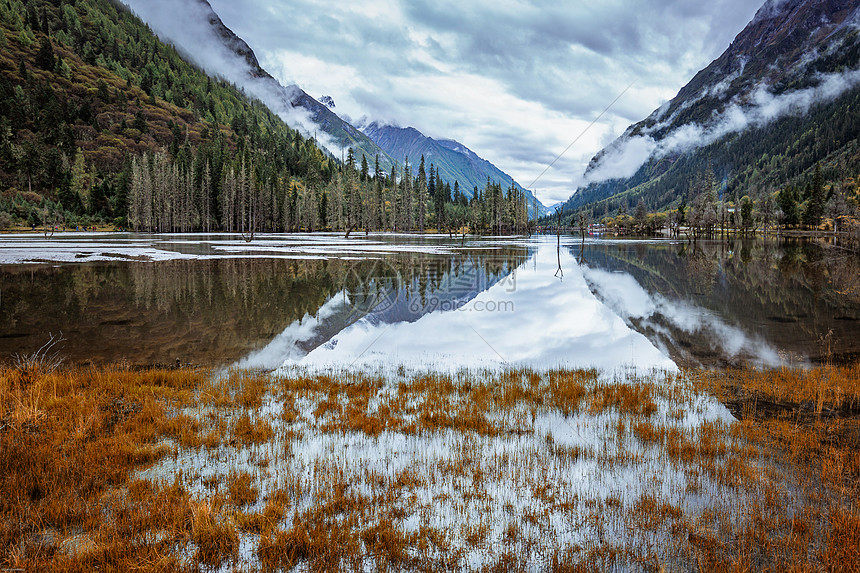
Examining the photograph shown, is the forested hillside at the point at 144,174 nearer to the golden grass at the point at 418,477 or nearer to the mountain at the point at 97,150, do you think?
the mountain at the point at 97,150

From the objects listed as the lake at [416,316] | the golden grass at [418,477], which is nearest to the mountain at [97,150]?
the lake at [416,316]

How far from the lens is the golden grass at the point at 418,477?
14.6 ft

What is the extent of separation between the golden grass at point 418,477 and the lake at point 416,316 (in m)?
3.36

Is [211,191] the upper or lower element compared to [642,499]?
upper

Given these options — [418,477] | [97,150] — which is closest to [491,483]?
[418,477]

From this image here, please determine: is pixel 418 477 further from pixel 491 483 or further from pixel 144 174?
pixel 144 174

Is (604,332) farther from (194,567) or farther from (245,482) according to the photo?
(194,567)

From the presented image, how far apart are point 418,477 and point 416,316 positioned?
12783 millimetres

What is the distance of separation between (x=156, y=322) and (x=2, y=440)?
11.0m

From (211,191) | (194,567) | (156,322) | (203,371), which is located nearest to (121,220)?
(211,191)

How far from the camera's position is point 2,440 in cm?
608

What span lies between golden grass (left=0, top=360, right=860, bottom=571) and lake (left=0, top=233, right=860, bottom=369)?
132 inches

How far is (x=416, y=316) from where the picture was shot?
736 inches

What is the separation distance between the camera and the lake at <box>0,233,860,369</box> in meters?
13.2
